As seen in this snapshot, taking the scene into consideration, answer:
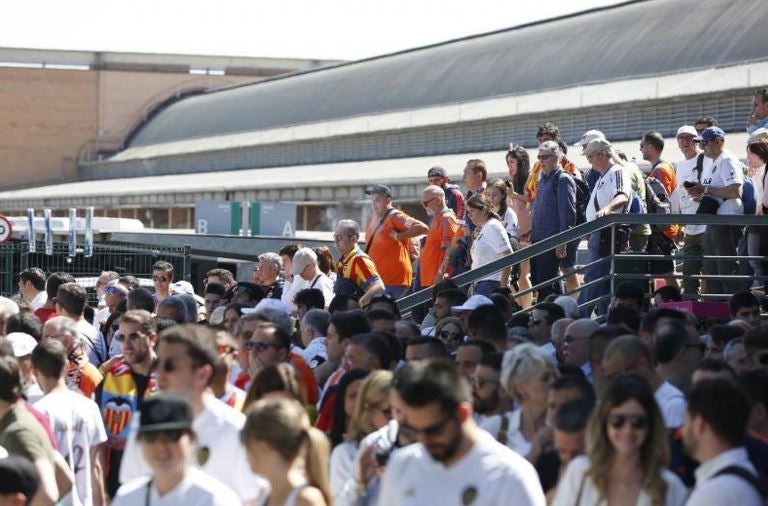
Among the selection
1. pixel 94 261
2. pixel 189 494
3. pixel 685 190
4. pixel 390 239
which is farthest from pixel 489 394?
pixel 94 261

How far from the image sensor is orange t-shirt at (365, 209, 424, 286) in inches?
635

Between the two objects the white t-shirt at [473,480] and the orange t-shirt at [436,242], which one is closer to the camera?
the white t-shirt at [473,480]

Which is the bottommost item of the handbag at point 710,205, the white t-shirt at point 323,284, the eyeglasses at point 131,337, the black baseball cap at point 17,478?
the black baseball cap at point 17,478

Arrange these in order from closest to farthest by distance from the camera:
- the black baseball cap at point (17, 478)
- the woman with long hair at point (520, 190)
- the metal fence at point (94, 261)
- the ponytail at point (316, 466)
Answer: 1. the ponytail at point (316, 466)
2. the black baseball cap at point (17, 478)
3. the woman with long hair at point (520, 190)
4. the metal fence at point (94, 261)

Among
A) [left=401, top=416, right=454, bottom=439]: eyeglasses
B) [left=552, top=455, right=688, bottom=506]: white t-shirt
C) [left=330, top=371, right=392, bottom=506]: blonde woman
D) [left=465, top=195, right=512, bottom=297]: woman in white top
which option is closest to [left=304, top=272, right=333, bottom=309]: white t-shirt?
[left=465, top=195, right=512, bottom=297]: woman in white top

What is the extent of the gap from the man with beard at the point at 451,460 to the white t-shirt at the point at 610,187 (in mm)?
8778

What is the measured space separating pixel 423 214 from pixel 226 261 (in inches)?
387

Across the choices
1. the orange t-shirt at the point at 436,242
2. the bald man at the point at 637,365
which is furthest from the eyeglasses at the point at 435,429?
the orange t-shirt at the point at 436,242

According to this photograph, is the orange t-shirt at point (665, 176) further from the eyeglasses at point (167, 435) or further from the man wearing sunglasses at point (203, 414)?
the eyeglasses at point (167, 435)

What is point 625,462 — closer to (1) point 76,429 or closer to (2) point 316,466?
(2) point 316,466

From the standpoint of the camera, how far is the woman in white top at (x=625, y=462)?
5965 millimetres

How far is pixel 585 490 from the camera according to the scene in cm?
602

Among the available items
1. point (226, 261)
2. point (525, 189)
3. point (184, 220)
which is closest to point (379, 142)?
point (184, 220)

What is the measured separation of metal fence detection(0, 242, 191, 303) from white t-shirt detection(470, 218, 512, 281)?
1038 cm
